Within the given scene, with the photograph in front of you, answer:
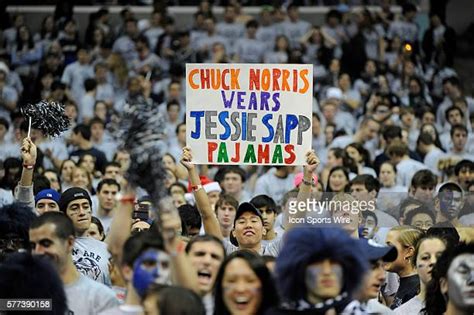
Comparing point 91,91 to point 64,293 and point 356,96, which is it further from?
point 64,293

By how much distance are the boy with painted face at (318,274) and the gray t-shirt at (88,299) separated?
1216mm

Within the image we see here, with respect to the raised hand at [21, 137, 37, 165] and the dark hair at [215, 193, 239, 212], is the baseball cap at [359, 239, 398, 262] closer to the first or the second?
the raised hand at [21, 137, 37, 165]

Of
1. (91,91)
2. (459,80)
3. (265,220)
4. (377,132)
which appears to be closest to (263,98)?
(265,220)

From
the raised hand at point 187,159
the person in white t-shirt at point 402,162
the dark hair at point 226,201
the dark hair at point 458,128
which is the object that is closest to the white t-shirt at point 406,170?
the person in white t-shirt at point 402,162

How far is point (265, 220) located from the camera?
440 inches

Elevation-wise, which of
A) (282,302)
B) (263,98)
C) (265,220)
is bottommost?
(282,302)

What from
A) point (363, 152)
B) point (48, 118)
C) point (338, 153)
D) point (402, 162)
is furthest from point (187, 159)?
point (363, 152)

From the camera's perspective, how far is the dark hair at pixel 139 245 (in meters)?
7.47

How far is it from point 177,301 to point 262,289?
2.10 feet

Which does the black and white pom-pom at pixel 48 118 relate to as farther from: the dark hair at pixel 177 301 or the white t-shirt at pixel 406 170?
the white t-shirt at pixel 406 170

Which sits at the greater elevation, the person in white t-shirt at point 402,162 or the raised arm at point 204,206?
the person in white t-shirt at point 402,162

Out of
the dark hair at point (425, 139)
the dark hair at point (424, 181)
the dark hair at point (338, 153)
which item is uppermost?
the dark hair at point (425, 139)

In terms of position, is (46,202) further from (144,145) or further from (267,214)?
(144,145)

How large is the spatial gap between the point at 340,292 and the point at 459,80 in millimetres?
14202
